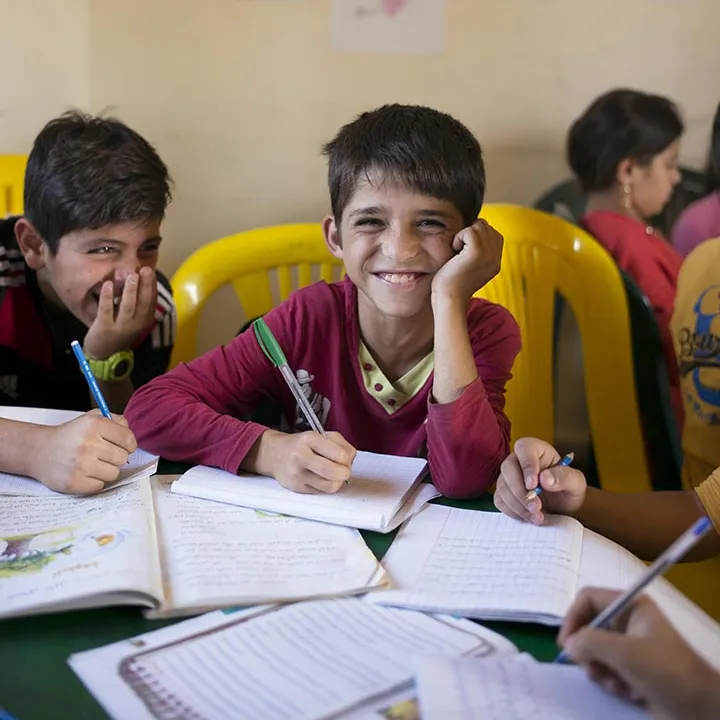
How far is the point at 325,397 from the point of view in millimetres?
1265

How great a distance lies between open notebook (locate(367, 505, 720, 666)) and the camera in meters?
0.70

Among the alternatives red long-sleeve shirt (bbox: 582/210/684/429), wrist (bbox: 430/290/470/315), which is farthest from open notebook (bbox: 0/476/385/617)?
red long-sleeve shirt (bbox: 582/210/684/429)

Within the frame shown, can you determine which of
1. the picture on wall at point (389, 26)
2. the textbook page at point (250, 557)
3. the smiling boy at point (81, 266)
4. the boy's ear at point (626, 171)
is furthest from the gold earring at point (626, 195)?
the textbook page at point (250, 557)

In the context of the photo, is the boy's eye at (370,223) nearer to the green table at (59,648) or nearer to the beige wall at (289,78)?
the green table at (59,648)

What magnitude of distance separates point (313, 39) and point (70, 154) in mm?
769

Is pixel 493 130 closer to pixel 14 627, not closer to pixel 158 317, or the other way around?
pixel 158 317

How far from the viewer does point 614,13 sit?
1949 millimetres

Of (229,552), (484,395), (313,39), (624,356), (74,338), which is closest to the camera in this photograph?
(229,552)

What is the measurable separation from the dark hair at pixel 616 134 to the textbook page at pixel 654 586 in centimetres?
133

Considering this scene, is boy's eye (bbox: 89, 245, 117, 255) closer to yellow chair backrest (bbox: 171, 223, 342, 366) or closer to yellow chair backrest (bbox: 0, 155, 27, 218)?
yellow chair backrest (bbox: 171, 223, 342, 366)

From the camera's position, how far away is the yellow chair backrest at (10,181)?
5.84ft

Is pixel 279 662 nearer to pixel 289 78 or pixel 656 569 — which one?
pixel 656 569

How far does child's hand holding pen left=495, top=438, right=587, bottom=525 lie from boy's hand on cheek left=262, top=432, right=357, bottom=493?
0.17m

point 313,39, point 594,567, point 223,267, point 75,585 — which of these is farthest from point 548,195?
point 75,585
